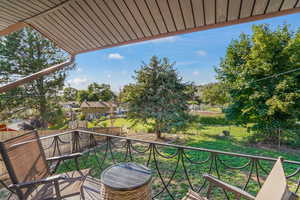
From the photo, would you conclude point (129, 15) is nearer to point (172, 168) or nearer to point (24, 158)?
point (24, 158)

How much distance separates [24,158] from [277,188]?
7.56 feet

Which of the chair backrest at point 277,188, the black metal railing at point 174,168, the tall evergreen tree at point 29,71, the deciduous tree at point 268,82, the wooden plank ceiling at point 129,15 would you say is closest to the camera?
the chair backrest at point 277,188

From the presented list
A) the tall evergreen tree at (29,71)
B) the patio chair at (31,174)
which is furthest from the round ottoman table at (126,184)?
the tall evergreen tree at (29,71)

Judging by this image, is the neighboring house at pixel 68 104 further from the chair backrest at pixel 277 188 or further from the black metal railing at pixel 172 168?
the chair backrest at pixel 277 188

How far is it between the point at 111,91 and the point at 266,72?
23194 millimetres

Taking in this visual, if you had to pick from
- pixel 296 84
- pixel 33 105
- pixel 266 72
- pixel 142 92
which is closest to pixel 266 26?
pixel 266 72

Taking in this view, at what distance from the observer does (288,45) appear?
6664mm

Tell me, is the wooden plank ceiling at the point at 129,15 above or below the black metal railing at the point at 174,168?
above

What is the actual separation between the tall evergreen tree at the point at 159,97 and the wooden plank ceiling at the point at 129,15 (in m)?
5.50

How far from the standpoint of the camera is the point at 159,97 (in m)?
7.61

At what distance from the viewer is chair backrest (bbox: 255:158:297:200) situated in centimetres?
76

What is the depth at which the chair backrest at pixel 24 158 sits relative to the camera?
143 cm

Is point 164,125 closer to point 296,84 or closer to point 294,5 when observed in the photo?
point 296,84

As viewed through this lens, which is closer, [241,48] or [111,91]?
[241,48]
